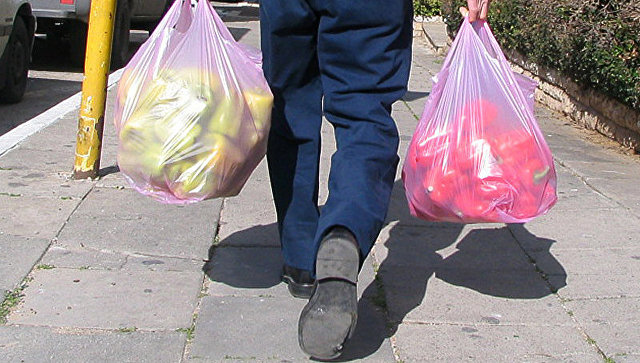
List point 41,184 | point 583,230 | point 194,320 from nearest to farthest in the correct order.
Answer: point 194,320
point 583,230
point 41,184

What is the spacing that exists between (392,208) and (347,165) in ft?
6.50

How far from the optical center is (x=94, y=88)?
5293 millimetres

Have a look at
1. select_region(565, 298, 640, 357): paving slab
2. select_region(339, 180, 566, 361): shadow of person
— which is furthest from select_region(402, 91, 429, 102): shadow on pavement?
select_region(565, 298, 640, 357): paving slab

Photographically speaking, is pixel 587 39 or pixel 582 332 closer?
pixel 582 332

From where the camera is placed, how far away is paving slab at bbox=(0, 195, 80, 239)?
439 cm

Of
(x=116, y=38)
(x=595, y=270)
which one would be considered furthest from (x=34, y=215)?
(x=116, y=38)

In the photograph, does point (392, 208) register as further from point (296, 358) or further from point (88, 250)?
point (296, 358)

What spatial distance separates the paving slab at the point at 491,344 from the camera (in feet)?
10.9

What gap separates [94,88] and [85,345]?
229 cm

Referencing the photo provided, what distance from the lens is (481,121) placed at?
3.45m

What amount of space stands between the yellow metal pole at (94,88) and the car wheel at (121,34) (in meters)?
5.64

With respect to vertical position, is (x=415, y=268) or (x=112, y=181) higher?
(x=415, y=268)

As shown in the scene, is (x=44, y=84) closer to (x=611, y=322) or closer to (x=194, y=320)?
(x=194, y=320)

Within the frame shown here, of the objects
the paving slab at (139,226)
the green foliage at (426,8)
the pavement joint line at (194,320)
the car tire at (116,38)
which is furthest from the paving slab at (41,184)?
the green foliage at (426,8)
